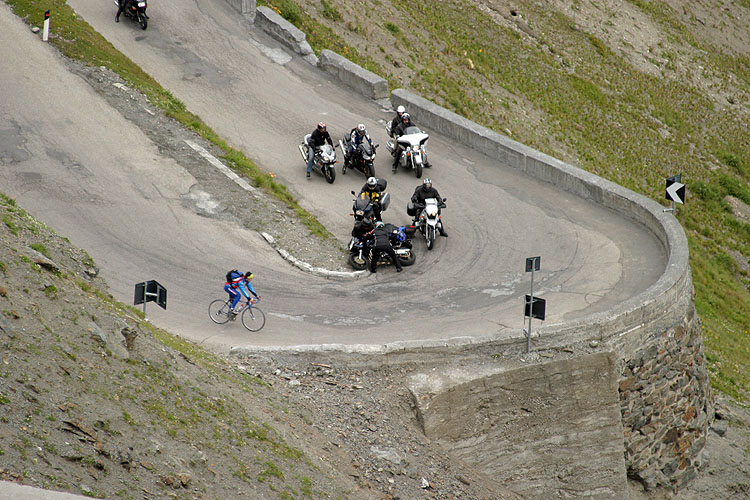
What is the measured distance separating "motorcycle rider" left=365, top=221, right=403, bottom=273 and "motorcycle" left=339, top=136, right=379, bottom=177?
357 centimetres

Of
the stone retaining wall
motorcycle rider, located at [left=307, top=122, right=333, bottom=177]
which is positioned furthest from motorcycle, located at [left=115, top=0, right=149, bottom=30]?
the stone retaining wall

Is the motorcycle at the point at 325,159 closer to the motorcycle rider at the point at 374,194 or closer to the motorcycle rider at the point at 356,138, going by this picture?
the motorcycle rider at the point at 356,138

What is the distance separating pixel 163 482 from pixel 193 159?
46.6 ft

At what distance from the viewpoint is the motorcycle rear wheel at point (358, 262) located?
19656mm

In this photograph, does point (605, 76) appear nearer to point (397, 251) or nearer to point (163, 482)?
point (397, 251)

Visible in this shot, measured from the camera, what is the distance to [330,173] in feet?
75.7

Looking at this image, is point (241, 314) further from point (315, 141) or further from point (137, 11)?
point (137, 11)

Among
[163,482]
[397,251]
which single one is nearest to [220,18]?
[397,251]

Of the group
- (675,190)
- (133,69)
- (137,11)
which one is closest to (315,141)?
(133,69)

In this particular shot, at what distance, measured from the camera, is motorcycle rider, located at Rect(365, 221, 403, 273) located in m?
19.2

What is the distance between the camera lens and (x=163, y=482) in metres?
10.3

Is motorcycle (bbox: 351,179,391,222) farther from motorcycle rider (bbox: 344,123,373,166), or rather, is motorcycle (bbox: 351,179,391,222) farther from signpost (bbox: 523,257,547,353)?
signpost (bbox: 523,257,547,353)

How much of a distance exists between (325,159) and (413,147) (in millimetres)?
2487

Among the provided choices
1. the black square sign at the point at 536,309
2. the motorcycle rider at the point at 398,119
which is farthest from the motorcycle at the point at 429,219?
the black square sign at the point at 536,309
